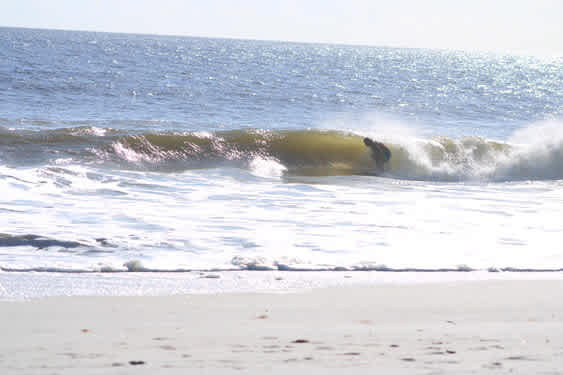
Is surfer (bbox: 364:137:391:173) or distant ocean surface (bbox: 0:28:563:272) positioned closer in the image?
distant ocean surface (bbox: 0:28:563:272)

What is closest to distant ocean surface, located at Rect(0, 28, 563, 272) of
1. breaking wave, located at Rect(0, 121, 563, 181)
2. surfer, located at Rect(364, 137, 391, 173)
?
breaking wave, located at Rect(0, 121, 563, 181)

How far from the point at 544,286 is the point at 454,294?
0.73 m

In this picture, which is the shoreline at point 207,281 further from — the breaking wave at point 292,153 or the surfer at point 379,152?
the surfer at point 379,152

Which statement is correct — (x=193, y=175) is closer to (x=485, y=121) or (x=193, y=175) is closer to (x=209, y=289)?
(x=209, y=289)

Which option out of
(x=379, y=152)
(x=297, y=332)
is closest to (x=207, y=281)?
(x=297, y=332)

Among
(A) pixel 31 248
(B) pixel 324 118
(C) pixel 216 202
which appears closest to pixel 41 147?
(C) pixel 216 202

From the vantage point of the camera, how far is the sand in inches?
121

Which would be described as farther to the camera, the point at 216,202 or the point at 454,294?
the point at 216,202

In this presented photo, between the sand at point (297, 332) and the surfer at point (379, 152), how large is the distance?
9.37 meters

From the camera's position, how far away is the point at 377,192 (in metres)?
10.2

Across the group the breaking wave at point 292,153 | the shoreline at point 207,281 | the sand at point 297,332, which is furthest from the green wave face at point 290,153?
the sand at point 297,332

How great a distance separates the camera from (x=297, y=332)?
3668 mm

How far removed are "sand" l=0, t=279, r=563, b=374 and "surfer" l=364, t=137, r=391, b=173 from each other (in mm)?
9371

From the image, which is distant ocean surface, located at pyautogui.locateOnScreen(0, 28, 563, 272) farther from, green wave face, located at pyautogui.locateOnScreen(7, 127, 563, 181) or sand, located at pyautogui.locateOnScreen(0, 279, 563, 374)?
sand, located at pyautogui.locateOnScreen(0, 279, 563, 374)
